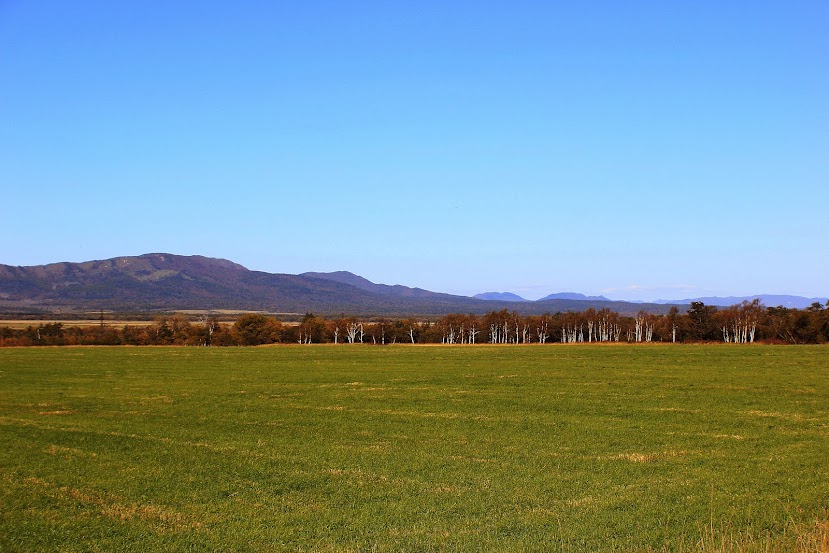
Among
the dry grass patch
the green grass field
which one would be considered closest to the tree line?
the green grass field

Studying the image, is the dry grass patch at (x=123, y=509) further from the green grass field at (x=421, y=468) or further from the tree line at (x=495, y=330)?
the tree line at (x=495, y=330)

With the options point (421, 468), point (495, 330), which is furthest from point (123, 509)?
point (495, 330)

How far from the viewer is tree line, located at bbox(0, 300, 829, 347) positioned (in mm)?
88188

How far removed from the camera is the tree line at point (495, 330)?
8819 cm

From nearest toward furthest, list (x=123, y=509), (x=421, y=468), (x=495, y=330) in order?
(x=123, y=509) → (x=421, y=468) → (x=495, y=330)

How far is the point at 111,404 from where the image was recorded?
28.5 metres

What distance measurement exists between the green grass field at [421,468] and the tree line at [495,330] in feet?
204

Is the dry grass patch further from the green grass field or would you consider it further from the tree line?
the tree line

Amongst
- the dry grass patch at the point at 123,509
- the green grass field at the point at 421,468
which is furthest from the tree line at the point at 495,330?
the dry grass patch at the point at 123,509

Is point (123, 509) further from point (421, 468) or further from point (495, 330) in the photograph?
point (495, 330)

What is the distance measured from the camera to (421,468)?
49.4 feet

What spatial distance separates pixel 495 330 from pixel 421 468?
11456cm

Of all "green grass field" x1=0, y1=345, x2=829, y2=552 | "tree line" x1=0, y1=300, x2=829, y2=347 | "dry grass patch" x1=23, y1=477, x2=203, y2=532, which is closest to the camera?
"green grass field" x1=0, y1=345, x2=829, y2=552

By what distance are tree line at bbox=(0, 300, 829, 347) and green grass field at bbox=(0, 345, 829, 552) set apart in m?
62.3
